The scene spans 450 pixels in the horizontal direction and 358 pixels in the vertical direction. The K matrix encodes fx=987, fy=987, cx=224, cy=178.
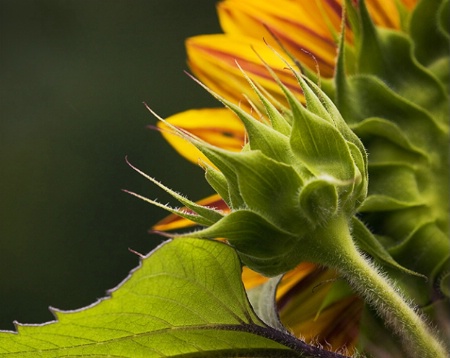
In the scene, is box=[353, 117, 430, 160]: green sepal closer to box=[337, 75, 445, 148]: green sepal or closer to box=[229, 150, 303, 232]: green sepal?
box=[337, 75, 445, 148]: green sepal

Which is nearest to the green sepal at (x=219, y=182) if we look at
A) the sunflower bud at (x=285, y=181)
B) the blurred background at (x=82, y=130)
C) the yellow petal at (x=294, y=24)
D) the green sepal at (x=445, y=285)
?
the sunflower bud at (x=285, y=181)

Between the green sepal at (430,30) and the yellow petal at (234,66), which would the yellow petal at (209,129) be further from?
the green sepal at (430,30)

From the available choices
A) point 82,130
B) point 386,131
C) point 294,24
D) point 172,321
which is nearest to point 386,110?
point 386,131

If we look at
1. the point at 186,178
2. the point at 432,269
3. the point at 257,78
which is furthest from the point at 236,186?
the point at 186,178

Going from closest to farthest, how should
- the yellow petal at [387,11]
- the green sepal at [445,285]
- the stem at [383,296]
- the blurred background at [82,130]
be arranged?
the stem at [383,296] → the green sepal at [445,285] → the yellow petal at [387,11] → the blurred background at [82,130]

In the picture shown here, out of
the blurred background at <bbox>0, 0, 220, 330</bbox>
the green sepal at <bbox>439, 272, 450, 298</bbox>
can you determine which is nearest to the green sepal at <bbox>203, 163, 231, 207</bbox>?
the green sepal at <bbox>439, 272, 450, 298</bbox>

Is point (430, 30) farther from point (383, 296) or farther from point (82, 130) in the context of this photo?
point (82, 130)
